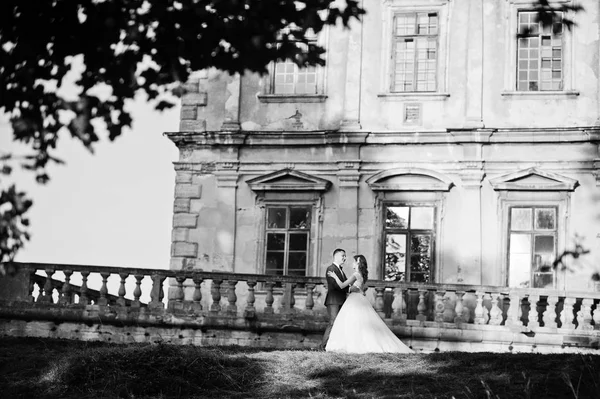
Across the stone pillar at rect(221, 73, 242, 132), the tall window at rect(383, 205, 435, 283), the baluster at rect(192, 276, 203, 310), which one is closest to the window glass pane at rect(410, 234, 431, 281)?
the tall window at rect(383, 205, 435, 283)

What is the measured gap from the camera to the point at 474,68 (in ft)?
78.8

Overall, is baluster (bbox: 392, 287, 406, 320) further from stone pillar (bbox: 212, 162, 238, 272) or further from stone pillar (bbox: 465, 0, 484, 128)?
stone pillar (bbox: 465, 0, 484, 128)

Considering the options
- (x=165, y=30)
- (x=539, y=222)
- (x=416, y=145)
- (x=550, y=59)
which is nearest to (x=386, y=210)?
(x=416, y=145)

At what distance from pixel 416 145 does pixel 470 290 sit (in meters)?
4.42

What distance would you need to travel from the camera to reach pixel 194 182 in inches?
981

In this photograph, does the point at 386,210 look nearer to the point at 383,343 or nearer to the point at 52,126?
the point at 383,343

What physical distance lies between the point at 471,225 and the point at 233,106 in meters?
5.83

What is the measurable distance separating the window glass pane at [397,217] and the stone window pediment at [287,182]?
4.68 ft

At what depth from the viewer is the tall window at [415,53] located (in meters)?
24.4

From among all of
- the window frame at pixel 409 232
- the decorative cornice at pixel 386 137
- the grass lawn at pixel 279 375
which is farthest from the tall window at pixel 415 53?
the grass lawn at pixel 279 375

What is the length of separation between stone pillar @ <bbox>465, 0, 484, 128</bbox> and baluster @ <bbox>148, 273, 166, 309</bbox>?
24.2 feet

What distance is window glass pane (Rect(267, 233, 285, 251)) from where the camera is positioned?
24.3 m

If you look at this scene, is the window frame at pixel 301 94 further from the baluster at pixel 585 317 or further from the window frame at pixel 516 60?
the baluster at pixel 585 317

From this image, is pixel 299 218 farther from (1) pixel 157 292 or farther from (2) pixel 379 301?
(1) pixel 157 292
